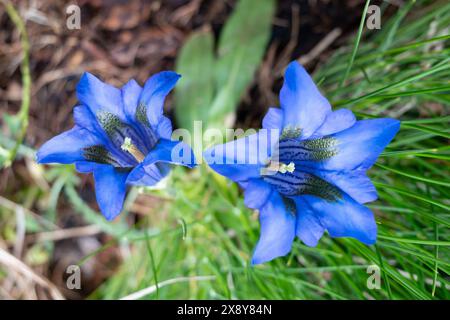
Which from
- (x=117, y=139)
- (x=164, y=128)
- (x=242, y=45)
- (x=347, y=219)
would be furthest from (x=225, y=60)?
(x=347, y=219)

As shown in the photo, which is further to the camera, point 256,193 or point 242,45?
point 242,45

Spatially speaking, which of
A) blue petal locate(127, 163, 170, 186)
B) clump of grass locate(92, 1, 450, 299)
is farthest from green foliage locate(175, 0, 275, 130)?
blue petal locate(127, 163, 170, 186)

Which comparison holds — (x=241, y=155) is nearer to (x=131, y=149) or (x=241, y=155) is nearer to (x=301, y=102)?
(x=301, y=102)

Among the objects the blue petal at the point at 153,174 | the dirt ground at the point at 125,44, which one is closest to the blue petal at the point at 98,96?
the blue petal at the point at 153,174

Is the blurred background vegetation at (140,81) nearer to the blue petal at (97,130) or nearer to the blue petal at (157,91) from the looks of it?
the blue petal at (97,130)

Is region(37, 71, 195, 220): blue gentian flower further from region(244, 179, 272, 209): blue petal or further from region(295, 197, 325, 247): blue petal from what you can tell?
region(295, 197, 325, 247): blue petal
